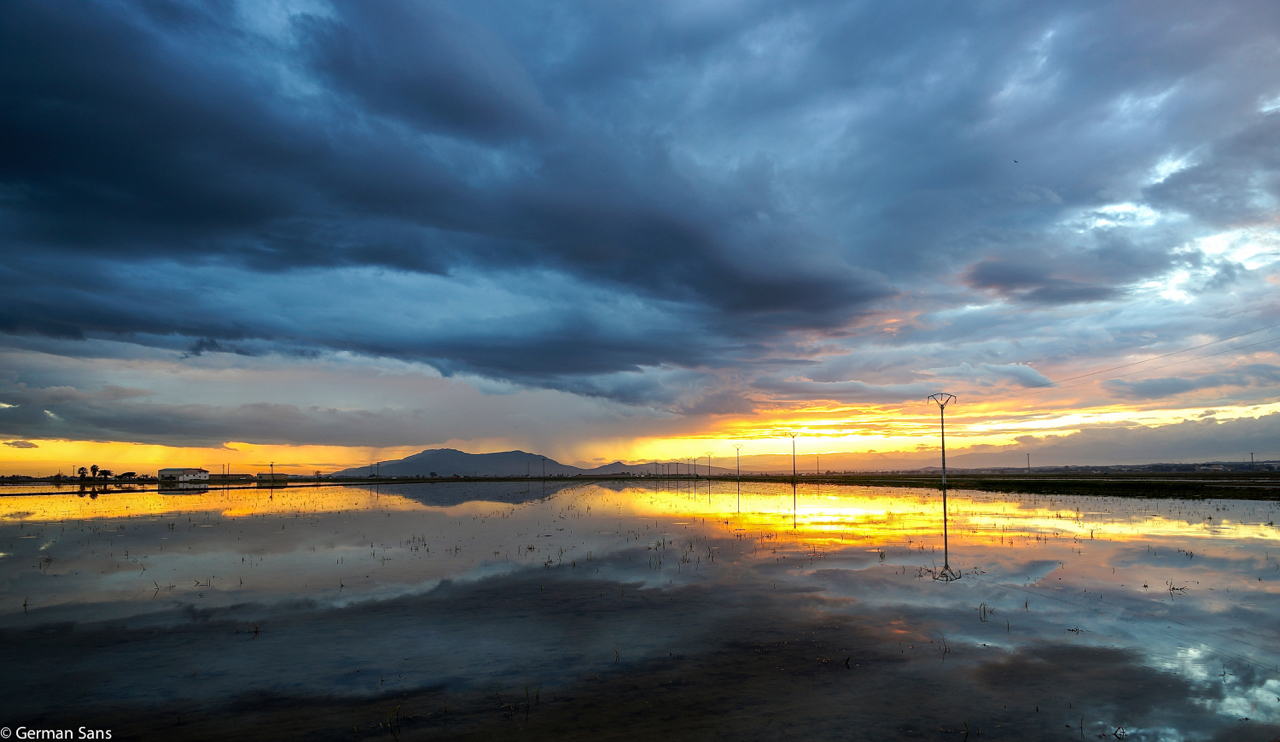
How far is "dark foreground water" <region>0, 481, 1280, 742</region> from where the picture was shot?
482 inches

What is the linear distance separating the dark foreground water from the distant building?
152 metres

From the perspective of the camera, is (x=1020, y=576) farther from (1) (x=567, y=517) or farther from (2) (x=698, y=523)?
(1) (x=567, y=517)

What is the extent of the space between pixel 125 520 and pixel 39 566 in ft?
89.9

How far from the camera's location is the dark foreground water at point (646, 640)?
482 inches

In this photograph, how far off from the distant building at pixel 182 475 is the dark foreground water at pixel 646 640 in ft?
499

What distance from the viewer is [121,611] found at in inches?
808

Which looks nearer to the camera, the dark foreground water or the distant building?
the dark foreground water

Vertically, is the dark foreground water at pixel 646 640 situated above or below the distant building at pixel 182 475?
above

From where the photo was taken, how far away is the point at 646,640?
1738 centimetres

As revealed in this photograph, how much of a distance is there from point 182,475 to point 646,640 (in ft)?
672

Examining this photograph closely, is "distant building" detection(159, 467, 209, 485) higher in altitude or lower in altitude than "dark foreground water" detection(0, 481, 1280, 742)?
lower

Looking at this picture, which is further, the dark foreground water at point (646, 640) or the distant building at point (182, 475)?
the distant building at point (182, 475)

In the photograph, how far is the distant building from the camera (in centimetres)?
16018

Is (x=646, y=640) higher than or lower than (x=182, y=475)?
higher
